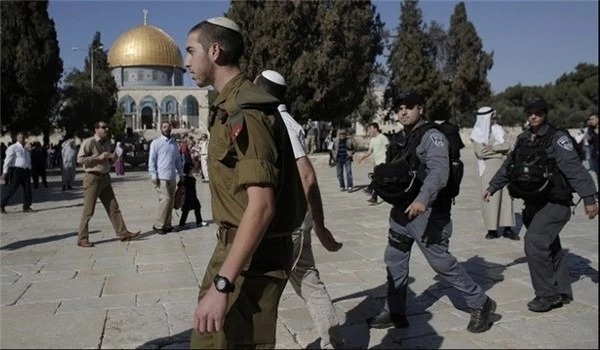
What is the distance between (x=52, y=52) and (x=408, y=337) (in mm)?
27223

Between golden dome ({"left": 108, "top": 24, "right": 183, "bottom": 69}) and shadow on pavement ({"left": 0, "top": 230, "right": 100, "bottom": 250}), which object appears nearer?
shadow on pavement ({"left": 0, "top": 230, "right": 100, "bottom": 250})

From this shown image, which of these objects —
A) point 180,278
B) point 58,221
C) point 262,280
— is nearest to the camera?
point 262,280

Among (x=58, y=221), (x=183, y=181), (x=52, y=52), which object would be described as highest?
(x=52, y=52)

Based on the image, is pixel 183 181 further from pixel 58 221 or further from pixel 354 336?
pixel 354 336

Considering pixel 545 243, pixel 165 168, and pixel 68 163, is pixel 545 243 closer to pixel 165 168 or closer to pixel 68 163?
pixel 165 168

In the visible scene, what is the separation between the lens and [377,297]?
190 inches

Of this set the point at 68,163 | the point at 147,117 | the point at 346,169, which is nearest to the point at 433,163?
the point at 346,169

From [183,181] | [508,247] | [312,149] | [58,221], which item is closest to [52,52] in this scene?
[312,149]

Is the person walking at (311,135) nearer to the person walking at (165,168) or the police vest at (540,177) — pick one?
the person walking at (165,168)

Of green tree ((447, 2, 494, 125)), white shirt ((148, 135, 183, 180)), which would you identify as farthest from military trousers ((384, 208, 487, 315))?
green tree ((447, 2, 494, 125))

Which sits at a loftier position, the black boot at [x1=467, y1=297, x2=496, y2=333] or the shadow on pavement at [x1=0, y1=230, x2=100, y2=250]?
the black boot at [x1=467, y1=297, x2=496, y2=333]

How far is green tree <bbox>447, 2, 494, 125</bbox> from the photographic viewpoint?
159 ft

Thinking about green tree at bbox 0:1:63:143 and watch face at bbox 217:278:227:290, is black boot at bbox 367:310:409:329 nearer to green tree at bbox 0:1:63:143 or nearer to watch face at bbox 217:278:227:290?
watch face at bbox 217:278:227:290

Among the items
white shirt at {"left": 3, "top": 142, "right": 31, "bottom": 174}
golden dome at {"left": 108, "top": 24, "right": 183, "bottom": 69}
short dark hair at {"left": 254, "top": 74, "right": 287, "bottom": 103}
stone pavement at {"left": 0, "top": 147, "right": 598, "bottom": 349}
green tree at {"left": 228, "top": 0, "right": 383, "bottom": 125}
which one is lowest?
stone pavement at {"left": 0, "top": 147, "right": 598, "bottom": 349}
